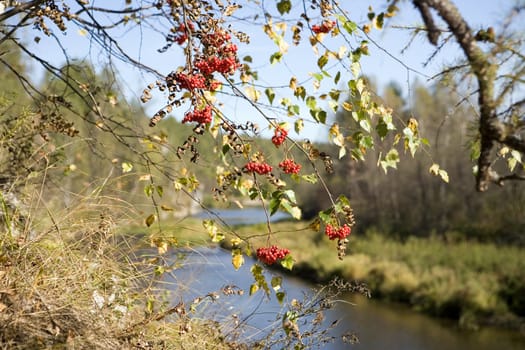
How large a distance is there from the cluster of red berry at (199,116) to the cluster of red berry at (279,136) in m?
0.25

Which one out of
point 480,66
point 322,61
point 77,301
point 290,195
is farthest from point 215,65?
point 77,301

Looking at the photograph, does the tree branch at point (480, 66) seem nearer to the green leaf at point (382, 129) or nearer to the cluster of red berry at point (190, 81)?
the green leaf at point (382, 129)

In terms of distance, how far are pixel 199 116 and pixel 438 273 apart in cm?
1235

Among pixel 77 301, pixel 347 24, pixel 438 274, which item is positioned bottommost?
pixel 438 274

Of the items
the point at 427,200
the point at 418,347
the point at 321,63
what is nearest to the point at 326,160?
the point at 321,63

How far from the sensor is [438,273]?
1323 cm

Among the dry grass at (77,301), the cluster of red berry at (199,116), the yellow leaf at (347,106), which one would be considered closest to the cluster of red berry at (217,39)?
the cluster of red berry at (199,116)

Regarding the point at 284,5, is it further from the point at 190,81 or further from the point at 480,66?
the point at 480,66

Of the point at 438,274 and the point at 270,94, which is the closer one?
the point at 270,94

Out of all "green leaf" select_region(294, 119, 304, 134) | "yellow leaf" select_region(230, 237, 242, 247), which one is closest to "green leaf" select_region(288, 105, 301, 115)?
"green leaf" select_region(294, 119, 304, 134)

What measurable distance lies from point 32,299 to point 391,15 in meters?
1.83

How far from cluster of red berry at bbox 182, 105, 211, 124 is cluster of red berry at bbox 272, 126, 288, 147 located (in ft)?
0.83

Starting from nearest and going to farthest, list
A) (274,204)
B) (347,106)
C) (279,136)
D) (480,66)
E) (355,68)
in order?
(480,66) → (274,204) → (279,136) → (355,68) → (347,106)

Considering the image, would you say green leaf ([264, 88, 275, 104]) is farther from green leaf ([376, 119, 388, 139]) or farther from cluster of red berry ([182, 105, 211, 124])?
green leaf ([376, 119, 388, 139])
